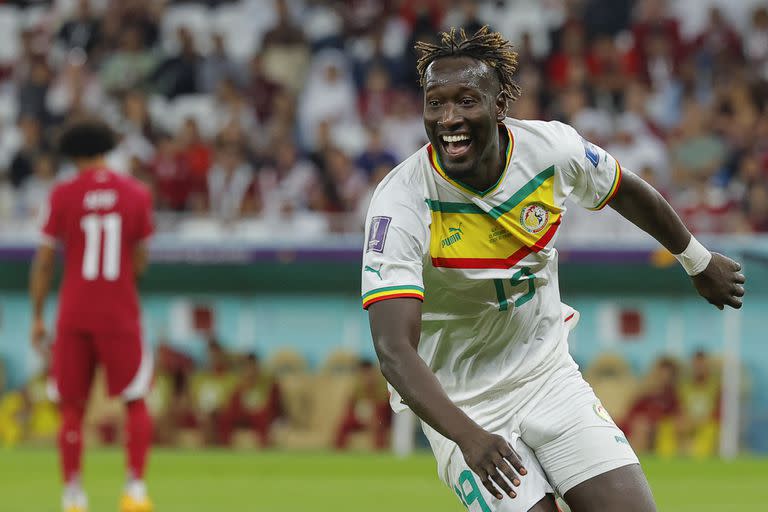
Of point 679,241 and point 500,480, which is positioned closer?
point 500,480

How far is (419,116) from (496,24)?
1.87 m

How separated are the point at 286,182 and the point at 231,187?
0.61m

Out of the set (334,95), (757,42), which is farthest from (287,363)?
(757,42)

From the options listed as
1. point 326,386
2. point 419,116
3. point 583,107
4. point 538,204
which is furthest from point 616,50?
point 538,204

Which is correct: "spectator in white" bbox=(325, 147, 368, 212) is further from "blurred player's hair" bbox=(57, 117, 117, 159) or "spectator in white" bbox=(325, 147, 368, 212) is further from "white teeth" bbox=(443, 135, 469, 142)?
"white teeth" bbox=(443, 135, 469, 142)

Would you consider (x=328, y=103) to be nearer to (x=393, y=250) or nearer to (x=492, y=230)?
(x=492, y=230)

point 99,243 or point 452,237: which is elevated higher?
point 452,237

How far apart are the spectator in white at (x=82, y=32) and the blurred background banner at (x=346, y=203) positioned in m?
0.84

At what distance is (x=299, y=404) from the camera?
46.4ft

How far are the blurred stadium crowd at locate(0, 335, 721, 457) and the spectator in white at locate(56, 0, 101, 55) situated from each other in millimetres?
5108

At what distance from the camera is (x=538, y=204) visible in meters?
4.47

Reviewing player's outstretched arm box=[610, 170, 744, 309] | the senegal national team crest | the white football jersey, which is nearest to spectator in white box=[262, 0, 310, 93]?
player's outstretched arm box=[610, 170, 744, 309]

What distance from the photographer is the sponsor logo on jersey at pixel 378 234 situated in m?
4.18

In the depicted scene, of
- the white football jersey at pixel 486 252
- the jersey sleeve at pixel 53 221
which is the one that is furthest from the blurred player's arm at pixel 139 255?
the white football jersey at pixel 486 252
